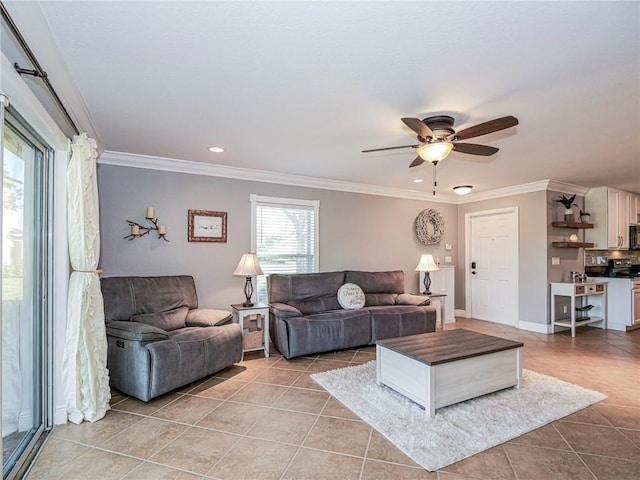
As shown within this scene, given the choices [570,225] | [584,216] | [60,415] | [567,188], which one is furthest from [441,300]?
[60,415]

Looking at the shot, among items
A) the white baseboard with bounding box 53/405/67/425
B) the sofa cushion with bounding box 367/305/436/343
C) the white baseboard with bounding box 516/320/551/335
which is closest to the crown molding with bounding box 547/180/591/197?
the white baseboard with bounding box 516/320/551/335

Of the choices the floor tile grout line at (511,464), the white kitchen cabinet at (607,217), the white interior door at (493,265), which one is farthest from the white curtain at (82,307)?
the white kitchen cabinet at (607,217)

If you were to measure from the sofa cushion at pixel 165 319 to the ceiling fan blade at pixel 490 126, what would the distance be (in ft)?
10.6

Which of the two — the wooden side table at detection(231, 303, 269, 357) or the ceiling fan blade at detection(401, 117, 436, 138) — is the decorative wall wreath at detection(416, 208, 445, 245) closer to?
the wooden side table at detection(231, 303, 269, 357)

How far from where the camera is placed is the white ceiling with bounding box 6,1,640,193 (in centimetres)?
165

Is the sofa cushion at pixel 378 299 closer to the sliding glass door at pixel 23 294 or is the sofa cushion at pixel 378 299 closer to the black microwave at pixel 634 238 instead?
the sliding glass door at pixel 23 294

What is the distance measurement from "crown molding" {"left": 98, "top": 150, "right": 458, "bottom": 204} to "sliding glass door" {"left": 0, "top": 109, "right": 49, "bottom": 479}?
62.8 inches

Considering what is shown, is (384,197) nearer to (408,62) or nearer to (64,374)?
(408,62)

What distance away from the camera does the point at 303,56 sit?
6.52 ft

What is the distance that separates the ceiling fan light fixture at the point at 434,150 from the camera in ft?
8.87

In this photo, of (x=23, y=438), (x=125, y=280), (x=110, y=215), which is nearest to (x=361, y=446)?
(x=23, y=438)

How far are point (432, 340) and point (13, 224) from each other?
3.30m

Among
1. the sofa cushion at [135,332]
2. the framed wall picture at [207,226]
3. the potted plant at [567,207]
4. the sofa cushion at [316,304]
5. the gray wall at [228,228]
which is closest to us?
the sofa cushion at [135,332]

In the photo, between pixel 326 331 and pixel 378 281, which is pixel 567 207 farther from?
pixel 326 331
